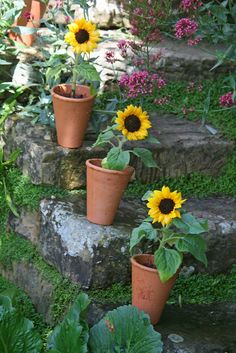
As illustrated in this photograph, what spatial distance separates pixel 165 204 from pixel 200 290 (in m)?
0.80

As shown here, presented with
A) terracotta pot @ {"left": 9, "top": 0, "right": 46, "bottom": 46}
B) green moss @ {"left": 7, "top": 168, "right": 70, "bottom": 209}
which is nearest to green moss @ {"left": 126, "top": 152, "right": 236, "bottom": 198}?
green moss @ {"left": 7, "top": 168, "right": 70, "bottom": 209}

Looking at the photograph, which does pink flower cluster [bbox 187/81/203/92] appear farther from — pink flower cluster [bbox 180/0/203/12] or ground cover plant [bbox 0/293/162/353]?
ground cover plant [bbox 0/293/162/353]

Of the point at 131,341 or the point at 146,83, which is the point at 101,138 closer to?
the point at 146,83

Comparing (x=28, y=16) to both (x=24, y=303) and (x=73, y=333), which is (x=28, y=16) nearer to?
(x=24, y=303)

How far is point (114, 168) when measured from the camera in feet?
12.9

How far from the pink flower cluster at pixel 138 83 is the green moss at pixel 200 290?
1.04m

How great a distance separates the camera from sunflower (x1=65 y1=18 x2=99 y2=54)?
13.3ft

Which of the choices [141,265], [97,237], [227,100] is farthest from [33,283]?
[227,100]

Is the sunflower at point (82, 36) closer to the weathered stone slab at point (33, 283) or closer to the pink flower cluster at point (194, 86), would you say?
Answer: the pink flower cluster at point (194, 86)

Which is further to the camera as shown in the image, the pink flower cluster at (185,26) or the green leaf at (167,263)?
the pink flower cluster at (185,26)

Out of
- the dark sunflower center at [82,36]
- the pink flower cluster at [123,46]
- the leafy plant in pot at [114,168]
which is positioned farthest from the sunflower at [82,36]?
the pink flower cluster at [123,46]

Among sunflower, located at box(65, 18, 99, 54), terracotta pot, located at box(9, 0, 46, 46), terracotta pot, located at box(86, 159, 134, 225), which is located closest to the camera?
terracotta pot, located at box(86, 159, 134, 225)

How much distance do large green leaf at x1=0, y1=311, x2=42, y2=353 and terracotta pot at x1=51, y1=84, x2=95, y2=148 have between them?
44.3 inches

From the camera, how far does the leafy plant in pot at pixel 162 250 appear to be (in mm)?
3533
